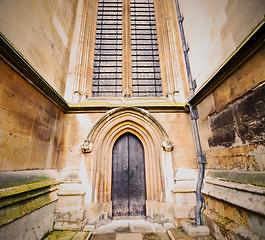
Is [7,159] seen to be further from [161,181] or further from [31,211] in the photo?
[161,181]

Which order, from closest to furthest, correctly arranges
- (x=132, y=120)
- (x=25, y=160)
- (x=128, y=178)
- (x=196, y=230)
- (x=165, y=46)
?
(x=25, y=160)
(x=196, y=230)
(x=128, y=178)
(x=132, y=120)
(x=165, y=46)

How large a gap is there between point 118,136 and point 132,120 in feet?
2.22

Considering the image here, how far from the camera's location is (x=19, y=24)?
2.69m

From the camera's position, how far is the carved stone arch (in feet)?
11.7

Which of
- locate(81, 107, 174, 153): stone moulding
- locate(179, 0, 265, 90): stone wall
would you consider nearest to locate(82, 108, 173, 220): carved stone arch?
locate(81, 107, 174, 153): stone moulding

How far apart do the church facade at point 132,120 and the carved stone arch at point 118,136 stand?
3 cm

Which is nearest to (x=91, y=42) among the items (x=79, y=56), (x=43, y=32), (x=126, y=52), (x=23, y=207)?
(x=79, y=56)

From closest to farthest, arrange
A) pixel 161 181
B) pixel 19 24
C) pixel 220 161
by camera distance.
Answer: pixel 19 24 → pixel 220 161 → pixel 161 181

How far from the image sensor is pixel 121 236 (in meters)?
2.84

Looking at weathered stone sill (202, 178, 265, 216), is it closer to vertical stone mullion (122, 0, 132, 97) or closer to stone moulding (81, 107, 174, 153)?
stone moulding (81, 107, 174, 153)

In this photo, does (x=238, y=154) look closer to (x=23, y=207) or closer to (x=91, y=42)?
(x=23, y=207)

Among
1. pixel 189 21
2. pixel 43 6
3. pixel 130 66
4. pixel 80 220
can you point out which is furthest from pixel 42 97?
pixel 189 21

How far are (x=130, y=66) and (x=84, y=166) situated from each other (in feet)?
13.1

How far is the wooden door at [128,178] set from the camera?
3.72 m
